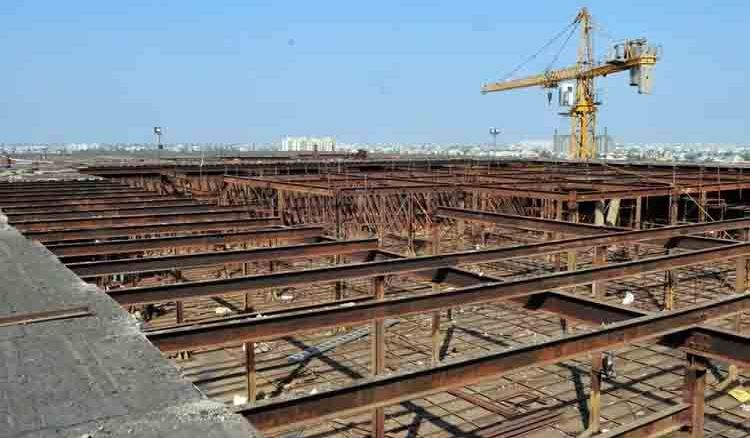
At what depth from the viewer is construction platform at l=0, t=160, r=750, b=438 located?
6254mm

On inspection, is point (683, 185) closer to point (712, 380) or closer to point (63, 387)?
point (712, 380)

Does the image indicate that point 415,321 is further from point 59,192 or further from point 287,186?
point 59,192

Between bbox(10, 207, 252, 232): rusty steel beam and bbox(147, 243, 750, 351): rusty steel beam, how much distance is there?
5971mm

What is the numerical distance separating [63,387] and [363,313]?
10.9 feet

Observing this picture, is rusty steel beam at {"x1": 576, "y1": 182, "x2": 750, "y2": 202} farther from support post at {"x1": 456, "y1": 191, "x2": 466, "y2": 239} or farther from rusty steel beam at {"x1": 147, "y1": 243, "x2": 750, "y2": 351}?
rusty steel beam at {"x1": 147, "y1": 243, "x2": 750, "y2": 351}

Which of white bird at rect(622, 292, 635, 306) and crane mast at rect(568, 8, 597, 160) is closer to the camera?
white bird at rect(622, 292, 635, 306)

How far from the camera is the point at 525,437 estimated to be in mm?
9789

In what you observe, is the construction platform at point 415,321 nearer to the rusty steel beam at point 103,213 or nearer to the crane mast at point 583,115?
the rusty steel beam at point 103,213

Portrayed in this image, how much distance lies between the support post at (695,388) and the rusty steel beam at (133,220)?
10759 mm

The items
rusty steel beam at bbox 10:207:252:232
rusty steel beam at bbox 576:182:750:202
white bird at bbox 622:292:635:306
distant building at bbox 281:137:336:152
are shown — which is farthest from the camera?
distant building at bbox 281:137:336:152

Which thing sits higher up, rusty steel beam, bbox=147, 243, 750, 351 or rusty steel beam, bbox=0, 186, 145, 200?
rusty steel beam, bbox=0, 186, 145, 200

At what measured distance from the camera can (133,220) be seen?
14.9m

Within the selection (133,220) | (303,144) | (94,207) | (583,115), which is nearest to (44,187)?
(94,207)

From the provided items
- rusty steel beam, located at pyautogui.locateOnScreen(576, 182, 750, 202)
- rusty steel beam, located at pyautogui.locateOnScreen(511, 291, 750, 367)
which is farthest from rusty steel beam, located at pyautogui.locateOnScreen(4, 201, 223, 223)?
rusty steel beam, located at pyautogui.locateOnScreen(576, 182, 750, 202)
